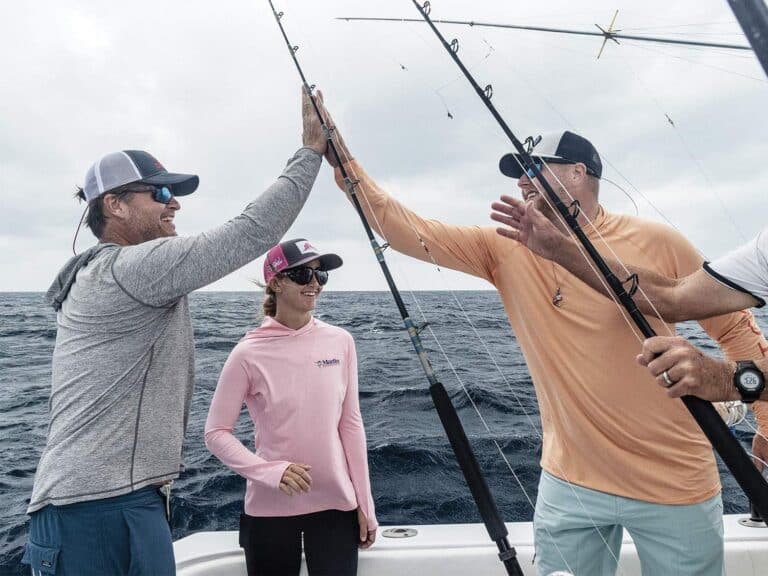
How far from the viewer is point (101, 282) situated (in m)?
1.48

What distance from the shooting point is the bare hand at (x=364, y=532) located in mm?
2195

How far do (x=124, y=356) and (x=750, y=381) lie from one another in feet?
5.08

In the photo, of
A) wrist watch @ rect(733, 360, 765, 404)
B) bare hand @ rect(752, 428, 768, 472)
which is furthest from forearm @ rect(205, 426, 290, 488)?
bare hand @ rect(752, 428, 768, 472)

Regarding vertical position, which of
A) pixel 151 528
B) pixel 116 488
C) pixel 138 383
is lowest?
pixel 151 528

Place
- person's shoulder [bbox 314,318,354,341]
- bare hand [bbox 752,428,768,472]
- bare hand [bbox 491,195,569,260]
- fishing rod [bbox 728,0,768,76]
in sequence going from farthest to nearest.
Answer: person's shoulder [bbox 314,318,354,341]
bare hand [bbox 752,428,768,472]
bare hand [bbox 491,195,569,260]
fishing rod [bbox 728,0,768,76]

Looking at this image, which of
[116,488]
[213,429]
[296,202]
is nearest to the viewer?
[116,488]

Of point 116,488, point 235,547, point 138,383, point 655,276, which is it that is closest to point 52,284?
point 138,383

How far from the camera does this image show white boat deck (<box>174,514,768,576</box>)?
241cm

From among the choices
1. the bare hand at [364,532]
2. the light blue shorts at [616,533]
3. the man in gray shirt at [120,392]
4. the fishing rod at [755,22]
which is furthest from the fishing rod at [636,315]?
the bare hand at [364,532]

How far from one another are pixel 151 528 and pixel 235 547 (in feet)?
3.49

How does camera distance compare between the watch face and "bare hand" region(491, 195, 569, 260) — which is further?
"bare hand" region(491, 195, 569, 260)

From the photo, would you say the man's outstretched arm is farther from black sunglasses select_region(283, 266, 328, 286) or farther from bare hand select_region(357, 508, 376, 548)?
bare hand select_region(357, 508, 376, 548)

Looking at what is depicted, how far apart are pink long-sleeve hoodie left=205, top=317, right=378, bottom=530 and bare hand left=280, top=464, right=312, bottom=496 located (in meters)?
0.12

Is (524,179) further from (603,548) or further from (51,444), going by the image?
(51,444)
